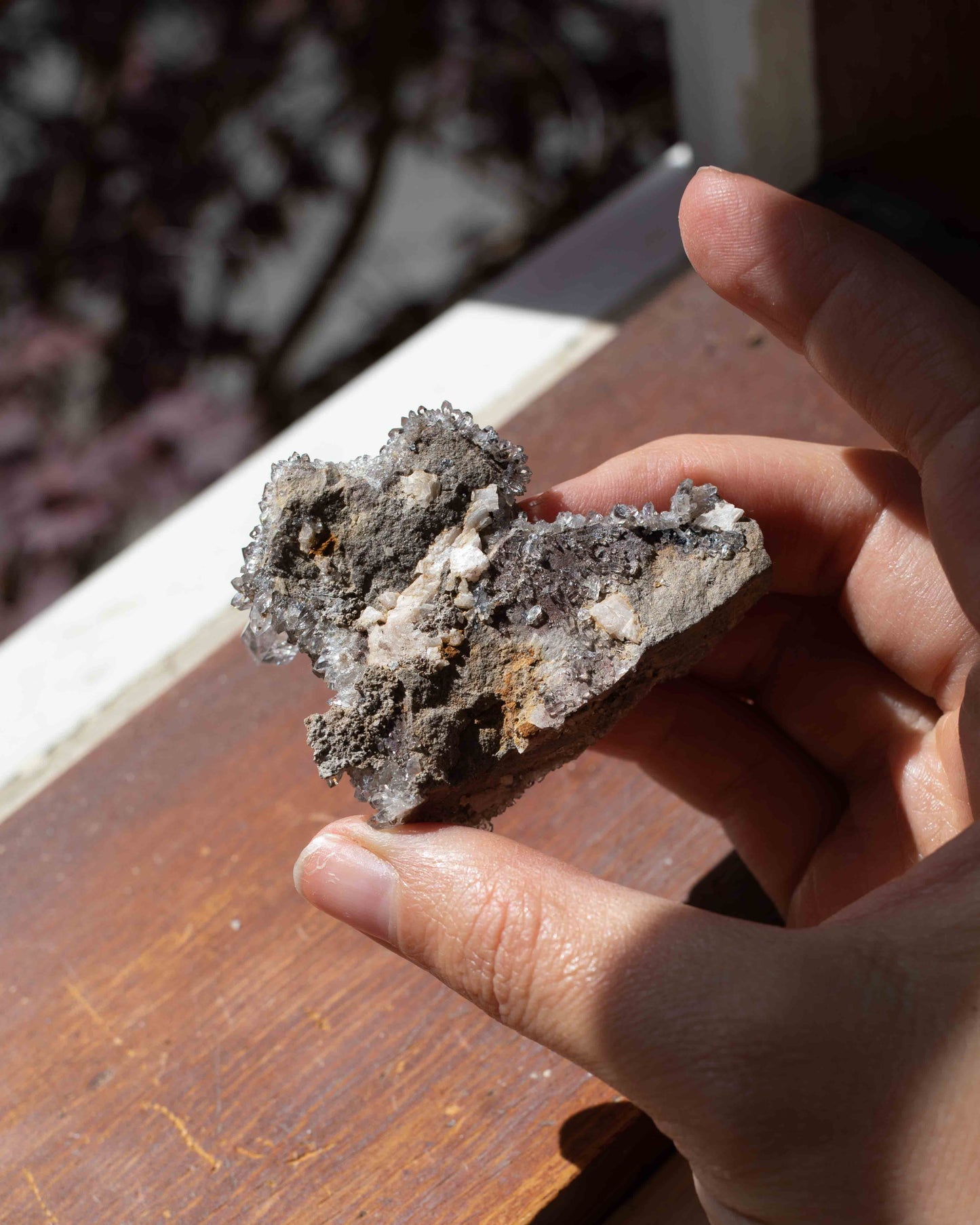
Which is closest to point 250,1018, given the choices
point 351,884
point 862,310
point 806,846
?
point 351,884

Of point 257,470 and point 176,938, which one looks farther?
point 257,470

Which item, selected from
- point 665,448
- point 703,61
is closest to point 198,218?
point 703,61

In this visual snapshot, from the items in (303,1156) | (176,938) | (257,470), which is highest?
(257,470)

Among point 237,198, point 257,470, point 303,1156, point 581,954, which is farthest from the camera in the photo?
point 237,198

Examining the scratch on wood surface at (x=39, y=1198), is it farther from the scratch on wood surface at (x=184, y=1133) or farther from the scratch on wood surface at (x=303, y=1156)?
the scratch on wood surface at (x=303, y=1156)

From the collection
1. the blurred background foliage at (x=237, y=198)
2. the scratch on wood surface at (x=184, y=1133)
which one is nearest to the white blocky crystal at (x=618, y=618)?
the scratch on wood surface at (x=184, y=1133)

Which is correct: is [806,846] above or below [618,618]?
below

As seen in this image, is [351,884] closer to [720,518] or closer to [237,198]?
[720,518]

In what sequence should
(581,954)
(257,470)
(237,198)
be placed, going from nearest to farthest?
(581,954), (257,470), (237,198)

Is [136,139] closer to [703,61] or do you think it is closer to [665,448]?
[703,61]
